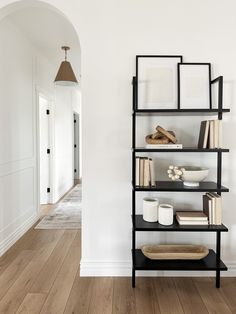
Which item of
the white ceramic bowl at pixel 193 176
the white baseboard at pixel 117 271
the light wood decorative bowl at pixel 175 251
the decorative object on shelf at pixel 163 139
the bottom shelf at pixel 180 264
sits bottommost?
the white baseboard at pixel 117 271

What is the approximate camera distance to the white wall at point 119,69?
2.35 meters

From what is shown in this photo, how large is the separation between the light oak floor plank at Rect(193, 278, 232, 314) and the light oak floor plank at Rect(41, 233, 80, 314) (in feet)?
3.57

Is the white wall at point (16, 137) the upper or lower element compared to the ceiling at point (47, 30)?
lower

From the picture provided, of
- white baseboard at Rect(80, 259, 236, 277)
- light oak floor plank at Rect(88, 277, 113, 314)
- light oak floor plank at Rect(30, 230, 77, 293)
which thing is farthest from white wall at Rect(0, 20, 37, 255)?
light oak floor plank at Rect(88, 277, 113, 314)

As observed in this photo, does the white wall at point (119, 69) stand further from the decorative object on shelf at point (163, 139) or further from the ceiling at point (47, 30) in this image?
the ceiling at point (47, 30)

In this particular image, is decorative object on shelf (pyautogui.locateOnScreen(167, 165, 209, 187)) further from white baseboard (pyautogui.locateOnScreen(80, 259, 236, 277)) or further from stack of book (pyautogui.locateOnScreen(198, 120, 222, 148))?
white baseboard (pyautogui.locateOnScreen(80, 259, 236, 277))

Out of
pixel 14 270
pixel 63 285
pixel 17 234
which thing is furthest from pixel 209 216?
pixel 17 234

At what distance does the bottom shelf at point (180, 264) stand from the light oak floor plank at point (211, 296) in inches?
8.4

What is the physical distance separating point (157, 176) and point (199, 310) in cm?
110

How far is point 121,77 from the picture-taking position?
2.38 meters

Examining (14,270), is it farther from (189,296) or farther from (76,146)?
(76,146)

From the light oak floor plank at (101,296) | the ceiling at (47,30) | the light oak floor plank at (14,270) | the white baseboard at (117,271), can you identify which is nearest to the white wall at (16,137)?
the ceiling at (47,30)

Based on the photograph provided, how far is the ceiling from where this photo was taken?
304 cm

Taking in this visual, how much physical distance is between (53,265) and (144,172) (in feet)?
4.49
